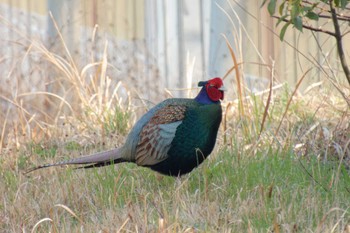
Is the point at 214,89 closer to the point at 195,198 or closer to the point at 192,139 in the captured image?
the point at 192,139

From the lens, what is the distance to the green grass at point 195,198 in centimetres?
475

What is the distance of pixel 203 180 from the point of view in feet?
18.6

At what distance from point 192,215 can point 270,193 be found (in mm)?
457

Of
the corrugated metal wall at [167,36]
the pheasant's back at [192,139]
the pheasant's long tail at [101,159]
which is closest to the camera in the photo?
the pheasant's back at [192,139]

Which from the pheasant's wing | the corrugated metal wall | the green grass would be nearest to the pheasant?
the pheasant's wing

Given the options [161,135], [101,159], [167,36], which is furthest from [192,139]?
[167,36]

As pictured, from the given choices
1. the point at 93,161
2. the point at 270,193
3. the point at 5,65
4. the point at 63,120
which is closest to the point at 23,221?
the point at 93,161

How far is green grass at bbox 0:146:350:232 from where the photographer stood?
4.75m

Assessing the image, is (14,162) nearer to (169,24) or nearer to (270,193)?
(270,193)

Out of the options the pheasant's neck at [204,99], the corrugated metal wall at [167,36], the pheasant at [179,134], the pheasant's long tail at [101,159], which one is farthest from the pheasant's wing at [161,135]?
the corrugated metal wall at [167,36]

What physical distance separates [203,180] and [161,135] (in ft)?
1.23

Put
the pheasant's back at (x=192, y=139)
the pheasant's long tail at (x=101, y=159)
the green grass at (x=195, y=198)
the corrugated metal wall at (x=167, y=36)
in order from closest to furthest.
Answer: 1. the green grass at (x=195, y=198)
2. the pheasant's back at (x=192, y=139)
3. the pheasant's long tail at (x=101, y=159)
4. the corrugated metal wall at (x=167, y=36)

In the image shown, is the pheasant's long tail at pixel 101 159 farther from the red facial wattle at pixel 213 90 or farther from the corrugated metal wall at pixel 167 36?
the corrugated metal wall at pixel 167 36

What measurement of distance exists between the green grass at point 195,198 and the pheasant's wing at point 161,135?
0.18 m
